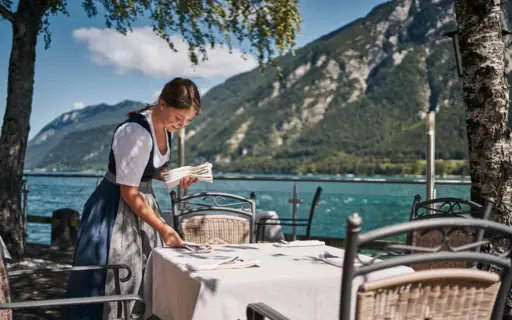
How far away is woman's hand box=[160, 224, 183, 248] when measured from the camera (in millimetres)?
2291

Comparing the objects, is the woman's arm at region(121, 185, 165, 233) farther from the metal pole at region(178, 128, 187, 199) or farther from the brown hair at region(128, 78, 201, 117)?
the metal pole at region(178, 128, 187, 199)

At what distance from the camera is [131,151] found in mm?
2295

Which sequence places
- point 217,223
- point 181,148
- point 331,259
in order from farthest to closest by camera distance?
point 181,148 < point 217,223 < point 331,259

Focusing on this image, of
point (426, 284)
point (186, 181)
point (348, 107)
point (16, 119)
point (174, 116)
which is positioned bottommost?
point (426, 284)

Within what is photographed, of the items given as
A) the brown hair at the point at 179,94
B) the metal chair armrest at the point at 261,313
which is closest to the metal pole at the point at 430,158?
the brown hair at the point at 179,94

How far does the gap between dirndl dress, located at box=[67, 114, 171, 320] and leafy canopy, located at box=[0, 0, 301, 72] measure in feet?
15.1

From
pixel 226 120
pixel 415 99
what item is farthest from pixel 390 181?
pixel 226 120

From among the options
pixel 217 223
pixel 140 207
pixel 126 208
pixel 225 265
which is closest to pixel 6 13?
pixel 217 223

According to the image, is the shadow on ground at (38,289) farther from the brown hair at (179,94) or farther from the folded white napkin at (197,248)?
the brown hair at (179,94)

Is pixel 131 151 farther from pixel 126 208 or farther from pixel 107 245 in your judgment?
pixel 107 245

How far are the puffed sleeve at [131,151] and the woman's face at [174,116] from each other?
13 centimetres

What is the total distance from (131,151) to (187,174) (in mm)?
328

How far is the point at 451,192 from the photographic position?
6113 mm

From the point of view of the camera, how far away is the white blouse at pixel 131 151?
2.26 meters
